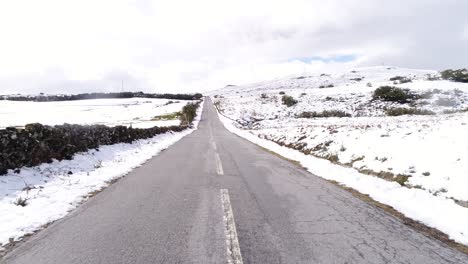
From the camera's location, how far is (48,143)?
1128 cm

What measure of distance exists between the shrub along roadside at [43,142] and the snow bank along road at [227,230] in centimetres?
301

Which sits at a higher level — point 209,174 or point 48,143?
point 48,143

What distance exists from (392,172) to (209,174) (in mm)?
5260

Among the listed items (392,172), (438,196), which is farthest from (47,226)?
(392,172)

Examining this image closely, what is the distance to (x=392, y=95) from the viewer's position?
4306 centimetres

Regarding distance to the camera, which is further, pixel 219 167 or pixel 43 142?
pixel 219 167

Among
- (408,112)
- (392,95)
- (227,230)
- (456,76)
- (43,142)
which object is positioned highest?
(456,76)

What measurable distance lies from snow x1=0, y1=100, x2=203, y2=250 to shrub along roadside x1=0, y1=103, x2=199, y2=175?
0.27 m

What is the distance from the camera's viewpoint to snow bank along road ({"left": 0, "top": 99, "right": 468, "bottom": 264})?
4578 mm

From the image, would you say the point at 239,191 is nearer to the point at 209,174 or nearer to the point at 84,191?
the point at 209,174

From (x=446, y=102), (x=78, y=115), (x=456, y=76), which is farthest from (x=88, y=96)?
(x=446, y=102)

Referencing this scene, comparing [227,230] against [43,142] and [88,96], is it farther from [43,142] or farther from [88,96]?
[88,96]

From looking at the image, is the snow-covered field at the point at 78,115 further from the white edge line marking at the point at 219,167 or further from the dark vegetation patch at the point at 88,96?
the dark vegetation patch at the point at 88,96

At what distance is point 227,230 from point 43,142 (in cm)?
807
